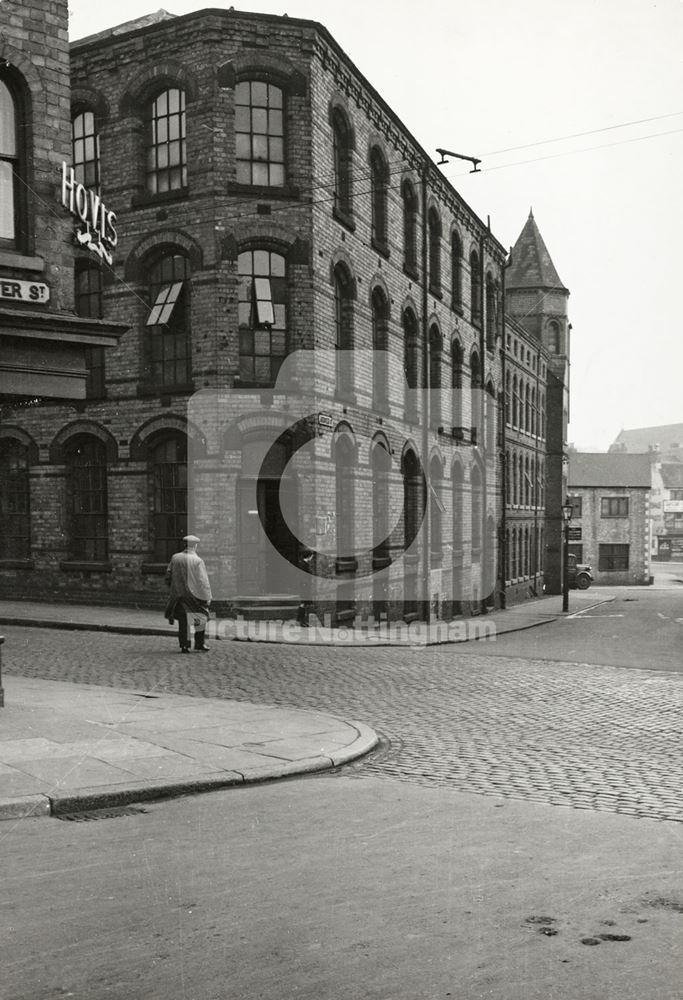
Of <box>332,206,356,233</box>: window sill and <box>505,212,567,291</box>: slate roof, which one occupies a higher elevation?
<box>505,212,567,291</box>: slate roof

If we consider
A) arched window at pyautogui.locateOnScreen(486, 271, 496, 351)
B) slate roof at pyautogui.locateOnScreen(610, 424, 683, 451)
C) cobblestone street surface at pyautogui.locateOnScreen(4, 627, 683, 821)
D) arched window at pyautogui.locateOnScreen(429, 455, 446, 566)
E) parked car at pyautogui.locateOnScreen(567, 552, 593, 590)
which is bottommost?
parked car at pyautogui.locateOnScreen(567, 552, 593, 590)

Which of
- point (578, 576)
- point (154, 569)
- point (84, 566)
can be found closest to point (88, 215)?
point (154, 569)

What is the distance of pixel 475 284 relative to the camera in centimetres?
3431

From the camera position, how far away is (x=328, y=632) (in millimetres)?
18719

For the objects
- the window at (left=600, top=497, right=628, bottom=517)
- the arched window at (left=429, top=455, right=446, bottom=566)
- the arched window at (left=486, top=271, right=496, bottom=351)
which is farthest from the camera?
the window at (left=600, top=497, right=628, bottom=517)

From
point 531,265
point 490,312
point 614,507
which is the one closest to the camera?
point 490,312

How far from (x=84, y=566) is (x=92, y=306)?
582cm

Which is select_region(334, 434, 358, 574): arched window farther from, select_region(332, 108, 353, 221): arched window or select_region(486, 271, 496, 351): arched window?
select_region(486, 271, 496, 351): arched window

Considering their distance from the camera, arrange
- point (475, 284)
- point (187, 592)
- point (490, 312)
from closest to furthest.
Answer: point (187, 592) < point (475, 284) < point (490, 312)

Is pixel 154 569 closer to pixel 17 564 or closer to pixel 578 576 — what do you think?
pixel 17 564

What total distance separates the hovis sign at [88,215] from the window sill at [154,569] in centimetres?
979

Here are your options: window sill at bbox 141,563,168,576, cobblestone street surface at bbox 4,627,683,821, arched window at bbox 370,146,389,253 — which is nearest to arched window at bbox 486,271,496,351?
arched window at bbox 370,146,389,253

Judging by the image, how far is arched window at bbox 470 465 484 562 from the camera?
1347 inches

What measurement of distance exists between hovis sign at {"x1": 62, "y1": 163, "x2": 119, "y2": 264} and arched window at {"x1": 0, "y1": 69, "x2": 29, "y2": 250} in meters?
0.51
